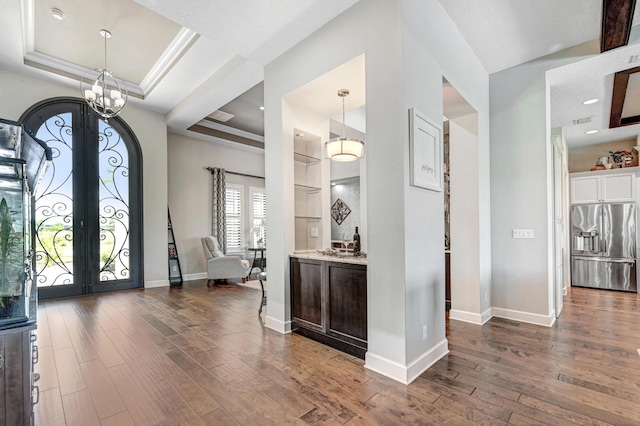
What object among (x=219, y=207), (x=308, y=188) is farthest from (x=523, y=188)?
(x=219, y=207)

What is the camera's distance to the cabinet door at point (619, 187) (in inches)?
224

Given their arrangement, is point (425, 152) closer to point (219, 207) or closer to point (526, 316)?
point (526, 316)

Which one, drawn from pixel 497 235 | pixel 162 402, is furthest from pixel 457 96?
pixel 162 402

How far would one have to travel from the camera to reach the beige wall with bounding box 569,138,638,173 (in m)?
6.49

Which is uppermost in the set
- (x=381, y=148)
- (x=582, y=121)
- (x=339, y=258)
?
(x=582, y=121)

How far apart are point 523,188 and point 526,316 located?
1599mm

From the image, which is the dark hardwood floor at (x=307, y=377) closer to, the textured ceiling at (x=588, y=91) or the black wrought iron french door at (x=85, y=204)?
the black wrought iron french door at (x=85, y=204)

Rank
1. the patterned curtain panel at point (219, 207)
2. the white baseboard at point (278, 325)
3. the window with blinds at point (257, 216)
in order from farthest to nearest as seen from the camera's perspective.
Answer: the window with blinds at point (257, 216) < the patterned curtain panel at point (219, 207) < the white baseboard at point (278, 325)

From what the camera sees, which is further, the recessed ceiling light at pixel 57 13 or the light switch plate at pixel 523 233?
the light switch plate at pixel 523 233

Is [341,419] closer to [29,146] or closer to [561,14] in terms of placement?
[29,146]

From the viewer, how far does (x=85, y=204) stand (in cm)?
525

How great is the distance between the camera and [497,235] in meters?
3.99

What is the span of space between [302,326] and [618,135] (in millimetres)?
7543

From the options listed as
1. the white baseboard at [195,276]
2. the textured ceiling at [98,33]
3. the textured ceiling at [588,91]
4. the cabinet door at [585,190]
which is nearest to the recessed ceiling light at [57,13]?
the textured ceiling at [98,33]
